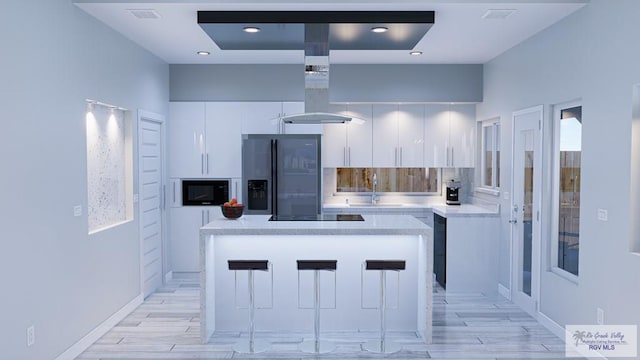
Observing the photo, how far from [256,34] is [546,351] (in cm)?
360

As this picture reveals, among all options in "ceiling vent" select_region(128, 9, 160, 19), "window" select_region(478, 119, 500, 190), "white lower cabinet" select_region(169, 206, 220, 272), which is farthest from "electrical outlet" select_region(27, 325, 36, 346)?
"window" select_region(478, 119, 500, 190)

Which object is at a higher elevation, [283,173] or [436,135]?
[436,135]

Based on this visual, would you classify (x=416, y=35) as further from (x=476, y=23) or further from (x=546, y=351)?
(x=546, y=351)

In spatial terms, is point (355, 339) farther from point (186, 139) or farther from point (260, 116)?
point (186, 139)

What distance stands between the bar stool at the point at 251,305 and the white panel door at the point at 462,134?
365 centimetres

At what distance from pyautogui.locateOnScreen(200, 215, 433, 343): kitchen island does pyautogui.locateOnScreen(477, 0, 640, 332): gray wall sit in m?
1.26

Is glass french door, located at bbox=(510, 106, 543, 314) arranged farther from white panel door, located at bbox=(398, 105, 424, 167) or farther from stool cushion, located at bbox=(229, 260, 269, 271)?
stool cushion, located at bbox=(229, 260, 269, 271)

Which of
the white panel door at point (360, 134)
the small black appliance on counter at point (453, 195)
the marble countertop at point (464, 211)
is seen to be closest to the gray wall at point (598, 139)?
the marble countertop at point (464, 211)

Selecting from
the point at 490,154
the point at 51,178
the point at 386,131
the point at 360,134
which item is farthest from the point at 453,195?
the point at 51,178

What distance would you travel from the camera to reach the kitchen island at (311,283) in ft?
14.7

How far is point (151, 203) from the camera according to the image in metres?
5.95

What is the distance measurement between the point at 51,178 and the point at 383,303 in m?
2.68

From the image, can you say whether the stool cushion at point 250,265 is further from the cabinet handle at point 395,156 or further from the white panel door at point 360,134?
the cabinet handle at point 395,156

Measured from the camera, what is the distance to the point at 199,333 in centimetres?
451
